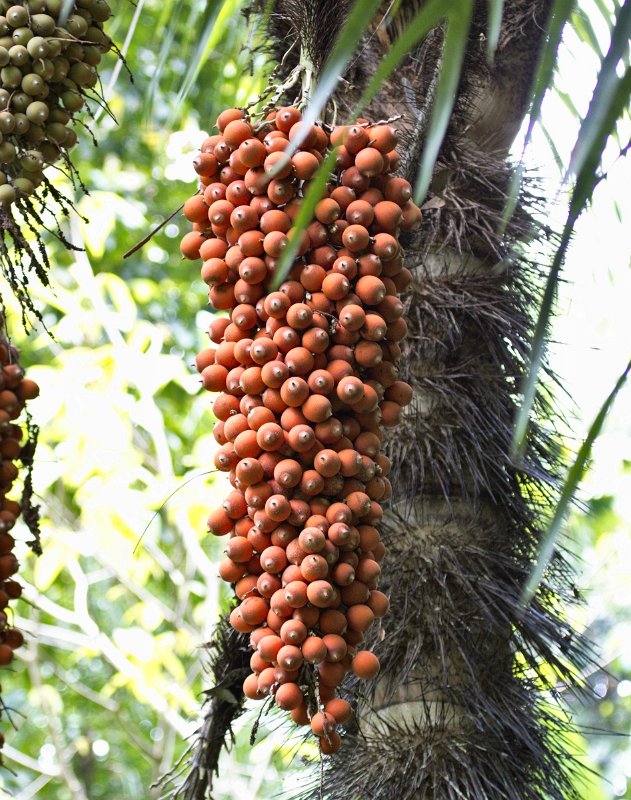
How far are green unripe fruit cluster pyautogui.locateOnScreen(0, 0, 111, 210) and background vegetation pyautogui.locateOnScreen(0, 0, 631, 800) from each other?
458 millimetres

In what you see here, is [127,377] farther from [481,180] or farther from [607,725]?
[607,725]

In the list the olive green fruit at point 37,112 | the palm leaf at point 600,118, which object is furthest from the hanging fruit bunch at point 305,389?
the palm leaf at point 600,118

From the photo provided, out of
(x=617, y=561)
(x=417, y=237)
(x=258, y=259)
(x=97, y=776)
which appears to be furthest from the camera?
(x=97, y=776)

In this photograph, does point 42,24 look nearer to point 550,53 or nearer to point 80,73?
point 80,73

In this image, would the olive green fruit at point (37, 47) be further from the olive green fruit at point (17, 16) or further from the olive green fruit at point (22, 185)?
the olive green fruit at point (22, 185)

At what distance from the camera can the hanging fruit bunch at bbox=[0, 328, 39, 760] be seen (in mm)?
1271

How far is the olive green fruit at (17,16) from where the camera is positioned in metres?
1.10

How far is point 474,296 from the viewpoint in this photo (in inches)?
57.6

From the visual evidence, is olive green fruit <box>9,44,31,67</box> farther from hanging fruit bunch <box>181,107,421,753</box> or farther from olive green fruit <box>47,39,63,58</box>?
hanging fruit bunch <box>181,107,421,753</box>

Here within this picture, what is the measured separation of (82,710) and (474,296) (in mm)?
4215

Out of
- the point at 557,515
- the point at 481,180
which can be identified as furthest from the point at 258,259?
the point at 481,180

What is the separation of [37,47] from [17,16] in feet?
0.14

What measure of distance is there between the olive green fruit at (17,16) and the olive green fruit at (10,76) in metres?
0.05

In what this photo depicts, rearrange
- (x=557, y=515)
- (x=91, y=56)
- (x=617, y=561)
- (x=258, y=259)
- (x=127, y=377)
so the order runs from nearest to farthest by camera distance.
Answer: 1. (x=557, y=515)
2. (x=258, y=259)
3. (x=91, y=56)
4. (x=127, y=377)
5. (x=617, y=561)
